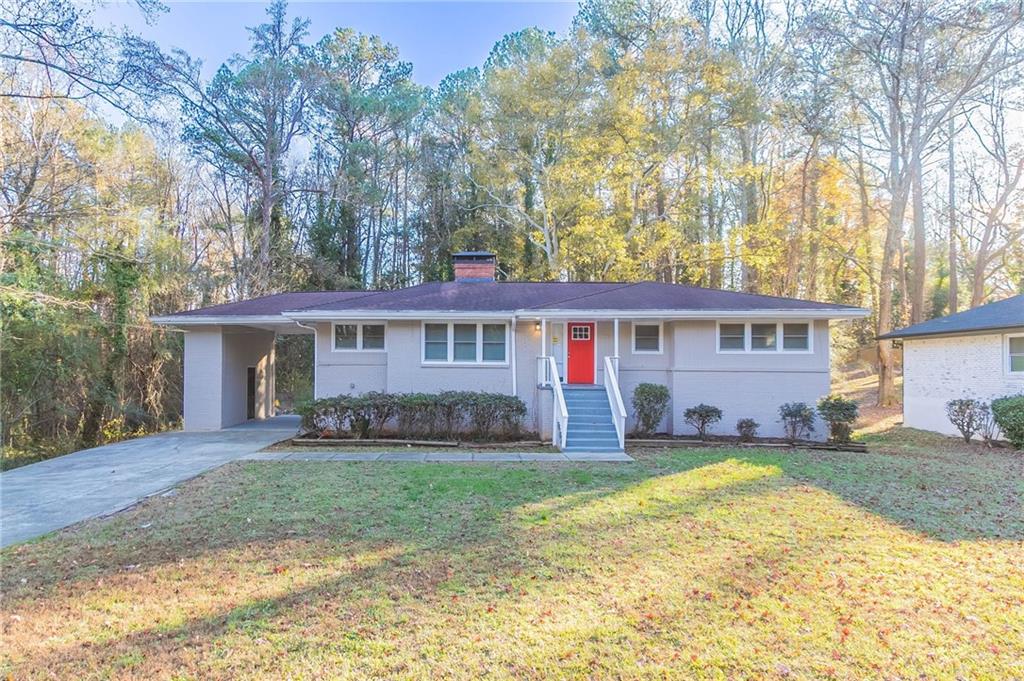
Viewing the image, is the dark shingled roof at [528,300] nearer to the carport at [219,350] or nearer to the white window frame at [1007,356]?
the carport at [219,350]

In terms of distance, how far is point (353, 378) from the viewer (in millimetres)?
12062

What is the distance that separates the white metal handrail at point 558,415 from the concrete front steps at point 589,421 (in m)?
0.16

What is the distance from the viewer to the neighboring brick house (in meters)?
11.6

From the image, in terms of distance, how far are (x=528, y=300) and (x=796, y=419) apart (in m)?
6.64

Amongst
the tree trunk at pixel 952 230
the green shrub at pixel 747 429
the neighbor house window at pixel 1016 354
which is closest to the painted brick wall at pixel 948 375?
the neighbor house window at pixel 1016 354

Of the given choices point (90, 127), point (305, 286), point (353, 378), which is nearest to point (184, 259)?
point (90, 127)

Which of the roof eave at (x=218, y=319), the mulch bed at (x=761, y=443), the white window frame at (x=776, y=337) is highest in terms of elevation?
the roof eave at (x=218, y=319)

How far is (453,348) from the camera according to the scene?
11969 millimetres

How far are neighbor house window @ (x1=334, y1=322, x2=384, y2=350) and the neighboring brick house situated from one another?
46.4 feet

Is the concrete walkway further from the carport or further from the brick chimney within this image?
the brick chimney

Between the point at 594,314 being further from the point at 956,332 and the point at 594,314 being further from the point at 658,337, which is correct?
the point at 956,332

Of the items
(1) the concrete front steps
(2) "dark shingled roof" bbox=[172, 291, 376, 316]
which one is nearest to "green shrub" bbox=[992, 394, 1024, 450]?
(1) the concrete front steps

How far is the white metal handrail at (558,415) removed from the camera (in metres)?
10.3

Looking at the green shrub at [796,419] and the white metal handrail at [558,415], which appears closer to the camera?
the white metal handrail at [558,415]
